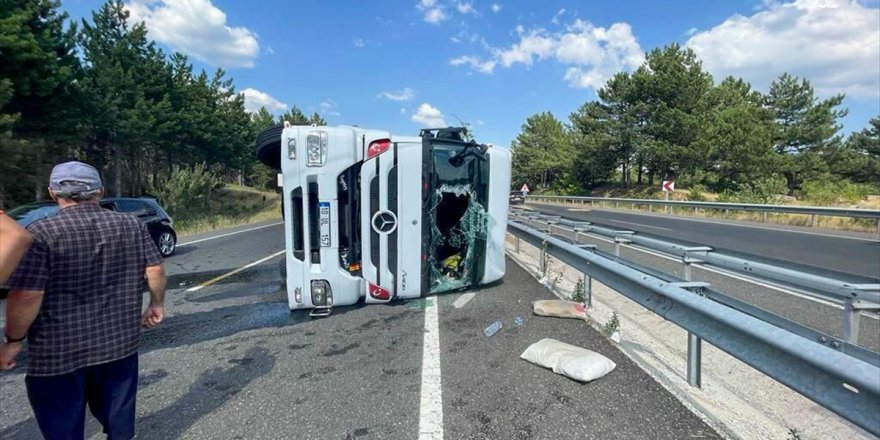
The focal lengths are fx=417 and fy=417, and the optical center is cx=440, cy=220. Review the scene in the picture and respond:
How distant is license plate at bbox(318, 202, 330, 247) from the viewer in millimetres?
4379

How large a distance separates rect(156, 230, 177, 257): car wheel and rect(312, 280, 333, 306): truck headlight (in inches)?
313

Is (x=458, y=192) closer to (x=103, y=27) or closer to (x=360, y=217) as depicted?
(x=360, y=217)

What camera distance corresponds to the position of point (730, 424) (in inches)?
96.9

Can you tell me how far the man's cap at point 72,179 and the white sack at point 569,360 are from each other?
3.15m

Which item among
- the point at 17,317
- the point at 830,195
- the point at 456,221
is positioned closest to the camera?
the point at 17,317

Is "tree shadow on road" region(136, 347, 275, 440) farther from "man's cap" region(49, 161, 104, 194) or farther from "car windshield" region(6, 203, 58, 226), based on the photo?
"car windshield" region(6, 203, 58, 226)

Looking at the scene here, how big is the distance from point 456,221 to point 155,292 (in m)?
3.68

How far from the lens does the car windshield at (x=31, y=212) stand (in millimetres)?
7609

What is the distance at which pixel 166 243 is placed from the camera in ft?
35.0

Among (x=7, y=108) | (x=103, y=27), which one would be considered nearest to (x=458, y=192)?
(x=7, y=108)

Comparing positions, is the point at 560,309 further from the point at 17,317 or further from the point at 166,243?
the point at 166,243

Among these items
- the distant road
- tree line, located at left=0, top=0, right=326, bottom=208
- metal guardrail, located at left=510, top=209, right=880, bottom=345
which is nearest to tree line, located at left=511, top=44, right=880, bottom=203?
the distant road

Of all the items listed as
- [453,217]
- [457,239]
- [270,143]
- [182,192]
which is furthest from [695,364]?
[182,192]

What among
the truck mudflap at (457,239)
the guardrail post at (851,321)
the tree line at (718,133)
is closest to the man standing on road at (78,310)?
the truck mudflap at (457,239)
